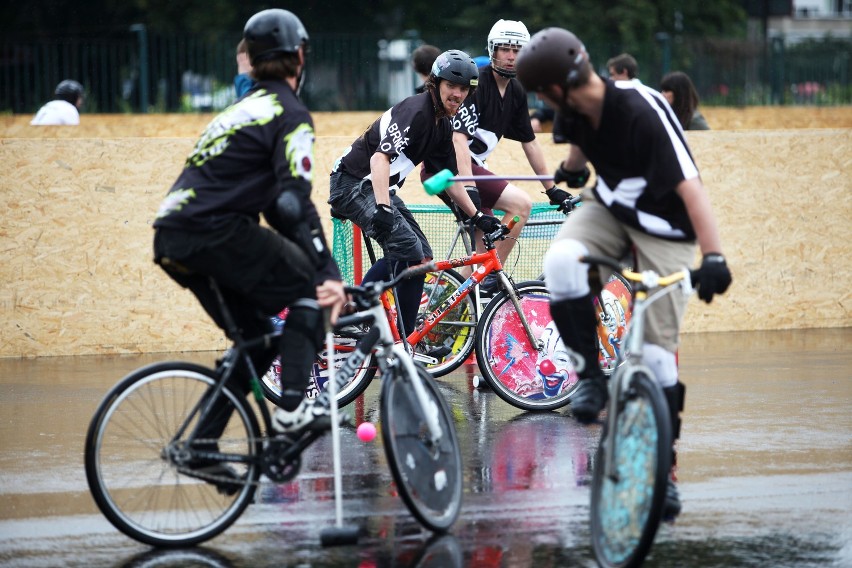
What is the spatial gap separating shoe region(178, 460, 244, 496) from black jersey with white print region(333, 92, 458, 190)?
9.70ft

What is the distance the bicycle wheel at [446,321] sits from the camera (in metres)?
8.47

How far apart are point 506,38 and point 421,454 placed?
4.04m

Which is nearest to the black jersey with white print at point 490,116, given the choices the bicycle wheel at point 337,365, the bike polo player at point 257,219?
the bicycle wheel at point 337,365

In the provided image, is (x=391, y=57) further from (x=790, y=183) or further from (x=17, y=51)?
(x=790, y=183)

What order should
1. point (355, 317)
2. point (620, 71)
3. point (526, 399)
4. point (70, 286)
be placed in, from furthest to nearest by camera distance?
point (620, 71) < point (70, 286) < point (526, 399) < point (355, 317)

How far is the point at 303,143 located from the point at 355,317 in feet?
2.57

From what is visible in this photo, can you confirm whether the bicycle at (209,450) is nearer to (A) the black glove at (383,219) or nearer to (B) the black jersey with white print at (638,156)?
(B) the black jersey with white print at (638,156)

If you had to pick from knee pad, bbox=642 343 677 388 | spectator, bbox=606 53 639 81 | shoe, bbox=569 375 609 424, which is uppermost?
spectator, bbox=606 53 639 81

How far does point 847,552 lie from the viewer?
198 inches

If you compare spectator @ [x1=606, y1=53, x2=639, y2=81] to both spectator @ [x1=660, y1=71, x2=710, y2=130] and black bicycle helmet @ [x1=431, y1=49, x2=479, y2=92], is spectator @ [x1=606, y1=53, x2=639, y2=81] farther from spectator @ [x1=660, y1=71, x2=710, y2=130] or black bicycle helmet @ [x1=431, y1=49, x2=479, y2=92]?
black bicycle helmet @ [x1=431, y1=49, x2=479, y2=92]

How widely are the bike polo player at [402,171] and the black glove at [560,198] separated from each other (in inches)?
15.5

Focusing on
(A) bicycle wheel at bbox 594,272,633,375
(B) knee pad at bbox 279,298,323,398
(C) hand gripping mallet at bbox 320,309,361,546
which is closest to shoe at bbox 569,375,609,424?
(C) hand gripping mallet at bbox 320,309,361,546

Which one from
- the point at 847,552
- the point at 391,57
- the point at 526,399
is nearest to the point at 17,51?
the point at 391,57

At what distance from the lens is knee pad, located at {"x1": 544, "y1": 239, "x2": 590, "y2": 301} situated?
5145mm
